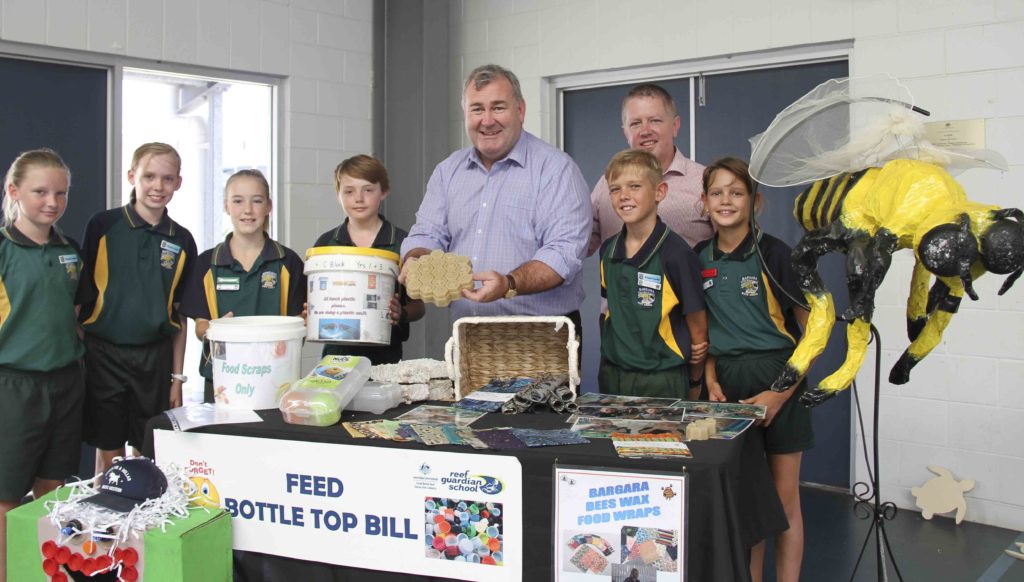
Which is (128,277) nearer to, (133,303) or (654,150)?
(133,303)

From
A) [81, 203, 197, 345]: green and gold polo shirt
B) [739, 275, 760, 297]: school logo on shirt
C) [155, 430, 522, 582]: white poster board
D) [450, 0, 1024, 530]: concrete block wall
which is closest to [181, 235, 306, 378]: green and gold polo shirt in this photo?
[81, 203, 197, 345]: green and gold polo shirt

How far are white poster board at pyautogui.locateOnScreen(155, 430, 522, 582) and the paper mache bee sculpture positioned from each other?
2.17 feet

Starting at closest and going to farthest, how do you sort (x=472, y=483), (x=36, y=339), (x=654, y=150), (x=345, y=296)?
(x=472, y=483) < (x=345, y=296) < (x=36, y=339) < (x=654, y=150)

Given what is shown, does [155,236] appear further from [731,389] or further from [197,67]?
[731,389]

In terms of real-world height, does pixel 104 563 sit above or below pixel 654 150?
below

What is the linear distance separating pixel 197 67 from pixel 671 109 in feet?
8.56

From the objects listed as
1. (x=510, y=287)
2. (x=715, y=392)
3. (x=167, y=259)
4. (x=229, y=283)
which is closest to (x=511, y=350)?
(x=510, y=287)

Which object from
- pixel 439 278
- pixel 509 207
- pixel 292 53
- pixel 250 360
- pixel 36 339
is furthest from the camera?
pixel 292 53

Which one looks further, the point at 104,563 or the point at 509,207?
the point at 509,207

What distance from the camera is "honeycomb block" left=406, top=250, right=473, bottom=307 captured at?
207cm

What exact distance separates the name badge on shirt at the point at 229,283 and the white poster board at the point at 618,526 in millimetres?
1521

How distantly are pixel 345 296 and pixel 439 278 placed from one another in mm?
278

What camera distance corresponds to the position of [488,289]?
84.5 inches

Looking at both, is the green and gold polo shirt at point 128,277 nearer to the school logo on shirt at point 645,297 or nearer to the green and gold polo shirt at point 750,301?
the school logo on shirt at point 645,297
